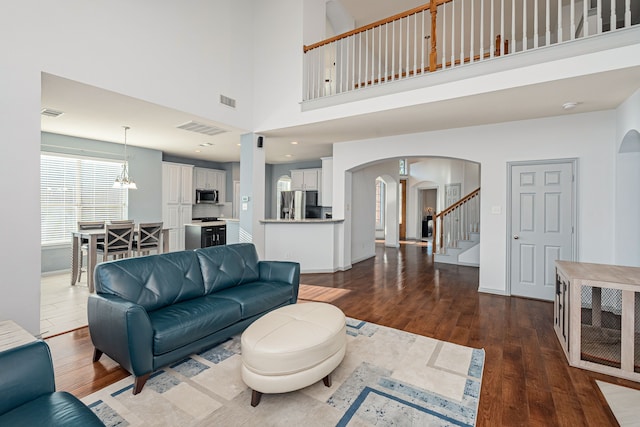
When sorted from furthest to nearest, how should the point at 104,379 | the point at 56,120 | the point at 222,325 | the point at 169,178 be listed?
the point at 169,178 < the point at 56,120 < the point at 222,325 < the point at 104,379

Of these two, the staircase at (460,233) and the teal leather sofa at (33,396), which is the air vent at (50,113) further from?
the staircase at (460,233)

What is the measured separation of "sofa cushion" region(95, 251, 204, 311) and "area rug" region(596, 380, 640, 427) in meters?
3.34

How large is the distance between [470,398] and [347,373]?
0.87 metres

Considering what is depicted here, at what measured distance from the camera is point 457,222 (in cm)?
705

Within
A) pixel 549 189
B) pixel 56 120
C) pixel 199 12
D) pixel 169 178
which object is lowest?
pixel 549 189

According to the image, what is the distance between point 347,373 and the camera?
2.34 meters

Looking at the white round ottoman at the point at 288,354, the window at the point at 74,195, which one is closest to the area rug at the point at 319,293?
the white round ottoman at the point at 288,354

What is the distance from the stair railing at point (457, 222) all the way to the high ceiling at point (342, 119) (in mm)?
2760

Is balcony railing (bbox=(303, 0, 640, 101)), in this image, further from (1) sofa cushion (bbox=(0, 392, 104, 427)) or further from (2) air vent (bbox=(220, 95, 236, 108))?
(1) sofa cushion (bbox=(0, 392, 104, 427))

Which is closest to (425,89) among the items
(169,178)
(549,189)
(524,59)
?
(524,59)

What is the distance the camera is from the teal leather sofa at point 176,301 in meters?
2.11

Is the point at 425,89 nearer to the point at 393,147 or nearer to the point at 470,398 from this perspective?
the point at 393,147

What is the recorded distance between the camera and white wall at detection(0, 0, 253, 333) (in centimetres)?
272

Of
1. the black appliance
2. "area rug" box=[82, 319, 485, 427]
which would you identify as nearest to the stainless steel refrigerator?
the black appliance
